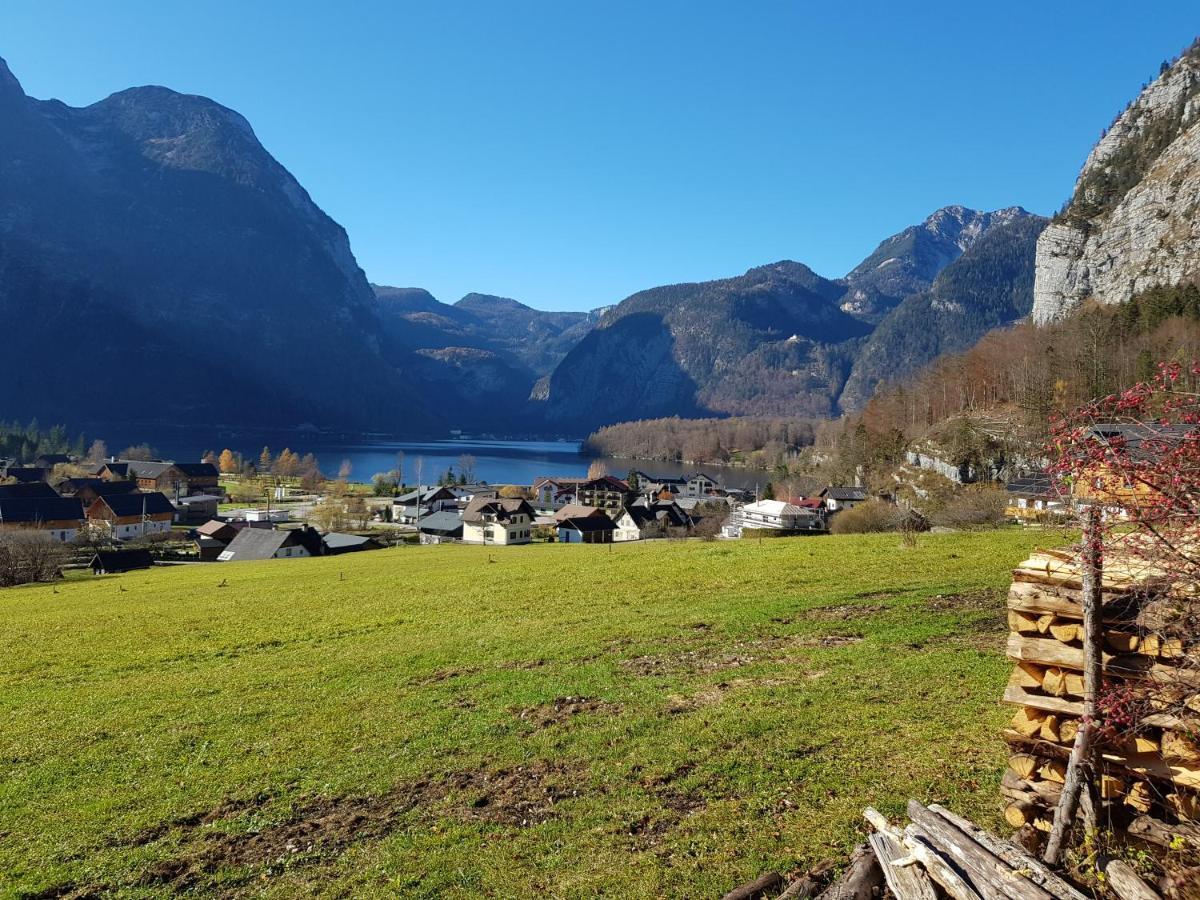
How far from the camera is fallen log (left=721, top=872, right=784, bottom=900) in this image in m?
5.66

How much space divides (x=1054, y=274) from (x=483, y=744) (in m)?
132

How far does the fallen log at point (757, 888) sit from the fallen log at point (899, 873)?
3.18ft

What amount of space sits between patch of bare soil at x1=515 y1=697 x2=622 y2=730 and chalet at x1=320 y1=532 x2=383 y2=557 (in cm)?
4715

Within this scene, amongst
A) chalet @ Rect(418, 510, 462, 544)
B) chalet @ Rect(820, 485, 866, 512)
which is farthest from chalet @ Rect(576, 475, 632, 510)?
chalet @ Rect(418, 510, 462, 544)

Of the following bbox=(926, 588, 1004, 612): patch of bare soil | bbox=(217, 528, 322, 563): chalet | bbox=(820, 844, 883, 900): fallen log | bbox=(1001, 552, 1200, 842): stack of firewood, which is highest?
bbox=(1001, 552, 1200, 842): stack of firewood

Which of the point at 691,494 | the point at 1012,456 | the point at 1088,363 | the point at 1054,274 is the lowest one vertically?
the point at 691,494

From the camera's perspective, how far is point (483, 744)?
9.61 meters

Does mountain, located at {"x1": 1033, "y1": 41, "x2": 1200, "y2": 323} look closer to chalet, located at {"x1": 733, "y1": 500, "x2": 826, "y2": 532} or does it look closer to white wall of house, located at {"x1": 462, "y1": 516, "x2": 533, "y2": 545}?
chalet, located at {"x1": 733, "y1": 500, "x2": 826, "y2": 532}

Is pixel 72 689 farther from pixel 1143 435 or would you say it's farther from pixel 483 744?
pixel 1143 435

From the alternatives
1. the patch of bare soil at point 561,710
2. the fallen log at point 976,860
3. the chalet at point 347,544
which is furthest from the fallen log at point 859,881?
the chalet at point 347,544

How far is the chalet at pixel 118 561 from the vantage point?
4894 cm

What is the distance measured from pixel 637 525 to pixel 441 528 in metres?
19.8

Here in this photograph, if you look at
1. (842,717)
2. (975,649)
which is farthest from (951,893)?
(975,649)

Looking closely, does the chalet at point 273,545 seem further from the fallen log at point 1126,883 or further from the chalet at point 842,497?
the fallen log at point 1126,883
